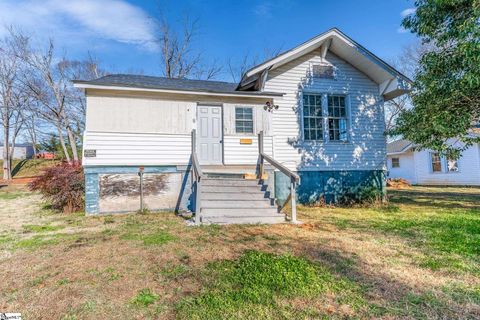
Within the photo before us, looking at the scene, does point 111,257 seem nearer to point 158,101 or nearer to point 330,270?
point 330,270

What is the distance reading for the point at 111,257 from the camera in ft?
13.1

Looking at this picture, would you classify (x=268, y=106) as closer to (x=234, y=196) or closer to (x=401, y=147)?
(x=234, y=196)

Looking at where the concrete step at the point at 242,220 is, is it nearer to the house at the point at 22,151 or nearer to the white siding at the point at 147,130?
the white siding at the point at 147,130

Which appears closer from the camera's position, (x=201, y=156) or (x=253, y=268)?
(x=253, y=268)

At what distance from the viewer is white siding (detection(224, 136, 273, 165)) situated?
8719mm

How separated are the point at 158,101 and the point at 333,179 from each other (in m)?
6.36

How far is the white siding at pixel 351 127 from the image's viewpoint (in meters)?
9.41

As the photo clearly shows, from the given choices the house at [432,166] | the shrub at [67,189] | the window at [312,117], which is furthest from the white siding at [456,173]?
the shrub at [67,189]

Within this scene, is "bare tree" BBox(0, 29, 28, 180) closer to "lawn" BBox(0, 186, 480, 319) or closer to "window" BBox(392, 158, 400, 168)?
"lawn" BBox(0, 186, 480, 319)

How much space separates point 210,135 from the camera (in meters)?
8.74

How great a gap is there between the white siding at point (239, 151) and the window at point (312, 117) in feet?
5.87

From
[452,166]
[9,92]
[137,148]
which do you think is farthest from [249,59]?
[9,92]

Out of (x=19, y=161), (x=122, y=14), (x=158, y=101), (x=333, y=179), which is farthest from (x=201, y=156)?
(x=19, y=161)

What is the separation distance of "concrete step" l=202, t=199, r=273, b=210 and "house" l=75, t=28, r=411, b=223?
0.03m
